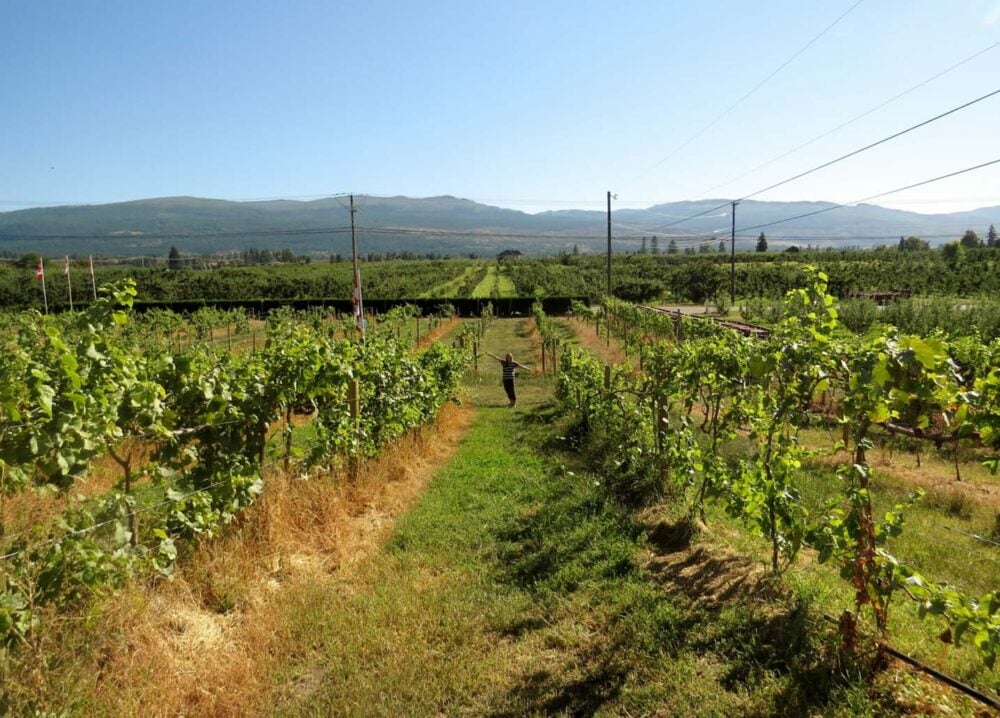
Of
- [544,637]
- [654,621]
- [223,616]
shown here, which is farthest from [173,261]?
[654,621]

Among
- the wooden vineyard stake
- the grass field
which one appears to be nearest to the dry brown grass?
the grass field

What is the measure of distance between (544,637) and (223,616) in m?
2.16

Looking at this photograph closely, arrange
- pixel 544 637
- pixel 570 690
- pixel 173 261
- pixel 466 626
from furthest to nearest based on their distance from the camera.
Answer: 1. pixel 173 261
2. pixel 466 626
3. pixel 544 637
4. pixel 570 690

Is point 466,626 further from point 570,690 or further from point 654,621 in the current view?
point 654,621

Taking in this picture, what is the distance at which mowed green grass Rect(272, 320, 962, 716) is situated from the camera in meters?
3.23

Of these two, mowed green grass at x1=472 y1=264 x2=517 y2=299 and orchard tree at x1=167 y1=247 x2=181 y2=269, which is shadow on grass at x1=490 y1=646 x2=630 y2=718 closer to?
mowed green grass at x1=472 y1=264 x2=517 y2=299

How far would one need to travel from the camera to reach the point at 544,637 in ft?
12.8

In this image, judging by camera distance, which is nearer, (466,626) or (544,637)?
(544,637)

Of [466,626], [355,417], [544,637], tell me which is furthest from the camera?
[355,417]

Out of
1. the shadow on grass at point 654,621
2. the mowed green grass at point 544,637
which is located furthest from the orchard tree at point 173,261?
the shadow on grass at point 654,621

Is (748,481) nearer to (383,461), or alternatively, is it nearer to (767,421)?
(767,421)

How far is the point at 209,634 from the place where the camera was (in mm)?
3666

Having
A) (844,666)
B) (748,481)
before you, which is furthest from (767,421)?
(844,666)

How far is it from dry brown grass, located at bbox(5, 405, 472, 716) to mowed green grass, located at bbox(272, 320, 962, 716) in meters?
0.22
